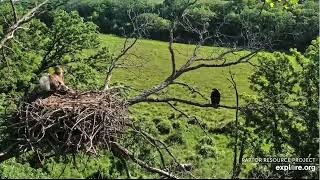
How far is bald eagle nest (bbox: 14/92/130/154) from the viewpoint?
23.8 feet

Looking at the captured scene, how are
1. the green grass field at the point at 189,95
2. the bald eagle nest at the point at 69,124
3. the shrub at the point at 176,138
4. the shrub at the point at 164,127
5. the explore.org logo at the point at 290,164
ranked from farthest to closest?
1. the shrub at the point at 164,127
2. the shrub at the point at 176,138
3. the green grass field at the point at 189,95
4. the explore.org logo at the point at 290,164
5. the bald eagle nest at the point at 69,124

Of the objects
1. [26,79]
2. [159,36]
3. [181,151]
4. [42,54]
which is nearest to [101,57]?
[42,54]

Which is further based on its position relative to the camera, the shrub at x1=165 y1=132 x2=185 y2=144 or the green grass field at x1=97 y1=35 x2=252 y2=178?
the shrub at x1=165 y1=132 x2=185 y2=144

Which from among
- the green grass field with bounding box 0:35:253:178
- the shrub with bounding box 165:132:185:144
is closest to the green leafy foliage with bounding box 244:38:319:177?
the green grass field with bounding box 0:35:253:178

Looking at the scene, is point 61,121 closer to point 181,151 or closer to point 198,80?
point 181,151

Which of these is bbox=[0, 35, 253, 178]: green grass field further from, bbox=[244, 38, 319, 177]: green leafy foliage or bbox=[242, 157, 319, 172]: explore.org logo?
bbox=[244, 38, 319, 177]: green leafy foliage

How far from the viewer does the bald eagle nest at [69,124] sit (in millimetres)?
7246

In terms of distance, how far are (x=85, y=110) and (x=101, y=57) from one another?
17.2 metres

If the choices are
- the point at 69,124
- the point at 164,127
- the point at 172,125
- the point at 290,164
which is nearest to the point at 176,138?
the point at 164,127

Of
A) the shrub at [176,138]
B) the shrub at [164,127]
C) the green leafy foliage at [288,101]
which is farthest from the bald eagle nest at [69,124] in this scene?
the shrub at [164,127]

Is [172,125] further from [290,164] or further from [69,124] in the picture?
[69,124]

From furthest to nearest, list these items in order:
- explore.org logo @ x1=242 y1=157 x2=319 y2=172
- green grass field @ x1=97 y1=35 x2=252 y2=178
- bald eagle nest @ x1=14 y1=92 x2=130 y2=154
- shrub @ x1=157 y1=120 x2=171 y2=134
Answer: shrub @ x1=157 y1=120 x2=171 y2=134 → green grass field @ x1=97 y1=35 x2=252 y2=178 → explore.org logo @ x1=242 y1=157 x2=319 y2=172 → bald eagle nest @ x1=14 y1=92 x2=130 y2=154

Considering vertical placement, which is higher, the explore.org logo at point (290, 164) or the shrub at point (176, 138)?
the explore.org logo at point (290, 164)

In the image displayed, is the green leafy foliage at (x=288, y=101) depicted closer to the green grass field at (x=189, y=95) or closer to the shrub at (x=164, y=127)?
the green grass field at (x=189, y=95)
